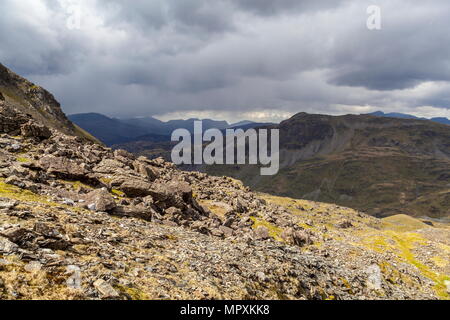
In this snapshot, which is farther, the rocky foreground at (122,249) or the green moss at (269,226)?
the green moss at (269,226)

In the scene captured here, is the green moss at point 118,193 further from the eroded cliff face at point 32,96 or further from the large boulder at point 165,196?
the eroded cliff face at point 32,96

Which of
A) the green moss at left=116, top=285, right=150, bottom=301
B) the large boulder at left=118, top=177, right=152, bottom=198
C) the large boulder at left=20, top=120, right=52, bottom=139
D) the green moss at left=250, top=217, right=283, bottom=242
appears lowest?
the green moss at left=250, top=217, right=283, bottom=242

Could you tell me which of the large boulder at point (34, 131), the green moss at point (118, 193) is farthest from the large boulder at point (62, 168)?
the large boulder at point (34, 131)

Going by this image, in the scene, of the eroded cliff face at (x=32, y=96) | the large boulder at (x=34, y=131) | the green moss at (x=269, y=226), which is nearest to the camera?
the large boulder at (x=34, y=131)

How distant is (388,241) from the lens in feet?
256

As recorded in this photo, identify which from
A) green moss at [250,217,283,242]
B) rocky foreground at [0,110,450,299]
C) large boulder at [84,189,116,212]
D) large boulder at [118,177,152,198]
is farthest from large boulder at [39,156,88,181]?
green moss at [250,217,283,242]

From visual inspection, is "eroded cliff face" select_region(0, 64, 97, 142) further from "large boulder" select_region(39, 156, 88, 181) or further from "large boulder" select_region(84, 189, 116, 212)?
"large boulder" select_region(84, 189, 116, 212)

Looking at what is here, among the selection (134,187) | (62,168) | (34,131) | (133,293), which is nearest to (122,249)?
(133,293)

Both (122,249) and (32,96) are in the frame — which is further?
(32,96)

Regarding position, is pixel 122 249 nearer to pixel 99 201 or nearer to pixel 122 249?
pixel 122 249

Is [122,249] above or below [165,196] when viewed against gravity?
below
